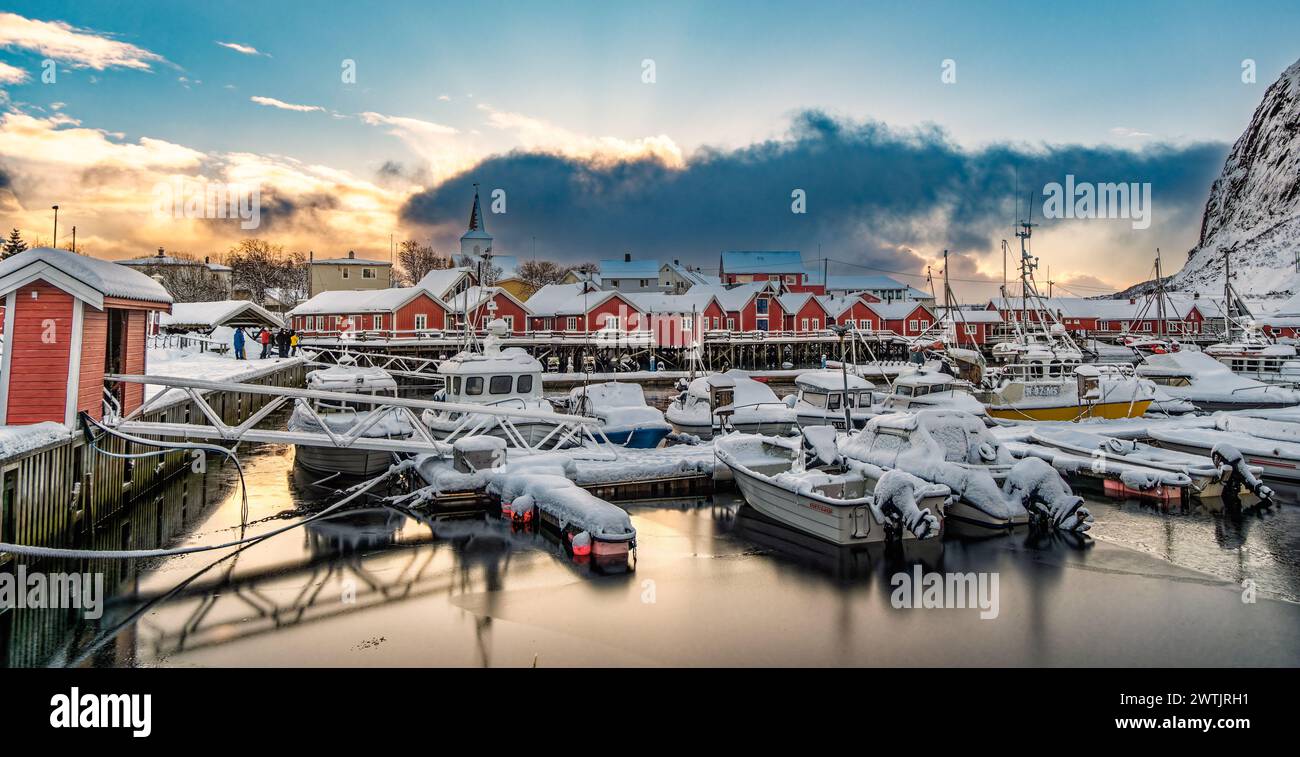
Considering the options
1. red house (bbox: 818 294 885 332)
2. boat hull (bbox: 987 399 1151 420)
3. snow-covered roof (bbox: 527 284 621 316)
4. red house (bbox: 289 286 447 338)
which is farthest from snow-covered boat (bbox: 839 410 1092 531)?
red house (bbox: 818 294 885 332)

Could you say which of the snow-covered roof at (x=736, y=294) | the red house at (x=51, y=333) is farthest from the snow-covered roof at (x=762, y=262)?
the red house at (x=51, y=333)

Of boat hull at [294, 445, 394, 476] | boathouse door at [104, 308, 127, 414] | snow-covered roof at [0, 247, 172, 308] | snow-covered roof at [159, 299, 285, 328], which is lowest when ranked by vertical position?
boat hull at [294, 445, 394, 476]

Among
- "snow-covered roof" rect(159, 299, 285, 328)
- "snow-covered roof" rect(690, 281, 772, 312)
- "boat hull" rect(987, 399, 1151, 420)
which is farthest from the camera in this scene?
"snow-covered roof" rect(690, 281, 772, 312)

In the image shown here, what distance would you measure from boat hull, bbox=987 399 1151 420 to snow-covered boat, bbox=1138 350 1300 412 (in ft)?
19.9

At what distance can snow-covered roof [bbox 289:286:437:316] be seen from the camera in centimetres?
4969

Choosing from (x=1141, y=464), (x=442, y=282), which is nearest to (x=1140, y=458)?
(x=1141, y=464)

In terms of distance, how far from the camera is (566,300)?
57344 mm

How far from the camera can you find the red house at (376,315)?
4944 centimetres

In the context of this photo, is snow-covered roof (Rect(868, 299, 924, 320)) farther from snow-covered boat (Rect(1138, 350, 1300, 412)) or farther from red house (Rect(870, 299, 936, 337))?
snow-covered boat (Rect(1138, 350, 1300, 412))

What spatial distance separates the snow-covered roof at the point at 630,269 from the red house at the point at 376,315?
94.5 ft

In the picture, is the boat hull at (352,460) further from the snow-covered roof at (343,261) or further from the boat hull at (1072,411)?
the snow-covered roof at (343,261)
